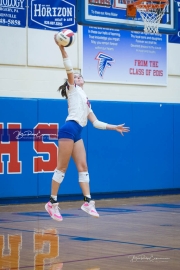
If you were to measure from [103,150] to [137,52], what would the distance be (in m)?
2.70

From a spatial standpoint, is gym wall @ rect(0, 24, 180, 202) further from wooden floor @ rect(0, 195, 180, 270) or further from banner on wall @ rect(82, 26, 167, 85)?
wooden floor @ rect(0, 195, 180, 270)

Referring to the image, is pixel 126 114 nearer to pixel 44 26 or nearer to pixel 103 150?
pixel 103 150

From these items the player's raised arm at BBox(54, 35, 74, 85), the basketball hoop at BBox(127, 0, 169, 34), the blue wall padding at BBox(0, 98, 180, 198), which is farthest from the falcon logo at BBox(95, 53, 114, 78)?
the player's raised arm at BBox(54, 35, 74, 85)

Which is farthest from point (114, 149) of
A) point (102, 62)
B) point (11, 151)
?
point (11, 151)

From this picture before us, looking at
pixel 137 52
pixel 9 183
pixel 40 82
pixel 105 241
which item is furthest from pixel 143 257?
pixel 137 52

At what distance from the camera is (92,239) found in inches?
325

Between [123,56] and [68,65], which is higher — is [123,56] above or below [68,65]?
above

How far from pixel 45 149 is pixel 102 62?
2.65 m

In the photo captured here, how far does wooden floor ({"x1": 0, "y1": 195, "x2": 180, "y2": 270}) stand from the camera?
655cm

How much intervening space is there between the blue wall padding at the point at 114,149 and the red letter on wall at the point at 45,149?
0.30 feet

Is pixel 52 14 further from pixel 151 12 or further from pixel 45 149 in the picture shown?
pixel 45 149

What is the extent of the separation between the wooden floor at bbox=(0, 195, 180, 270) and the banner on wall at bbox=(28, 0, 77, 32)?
413 centimetres

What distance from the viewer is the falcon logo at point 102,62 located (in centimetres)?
1497

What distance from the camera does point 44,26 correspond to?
46.4ft
